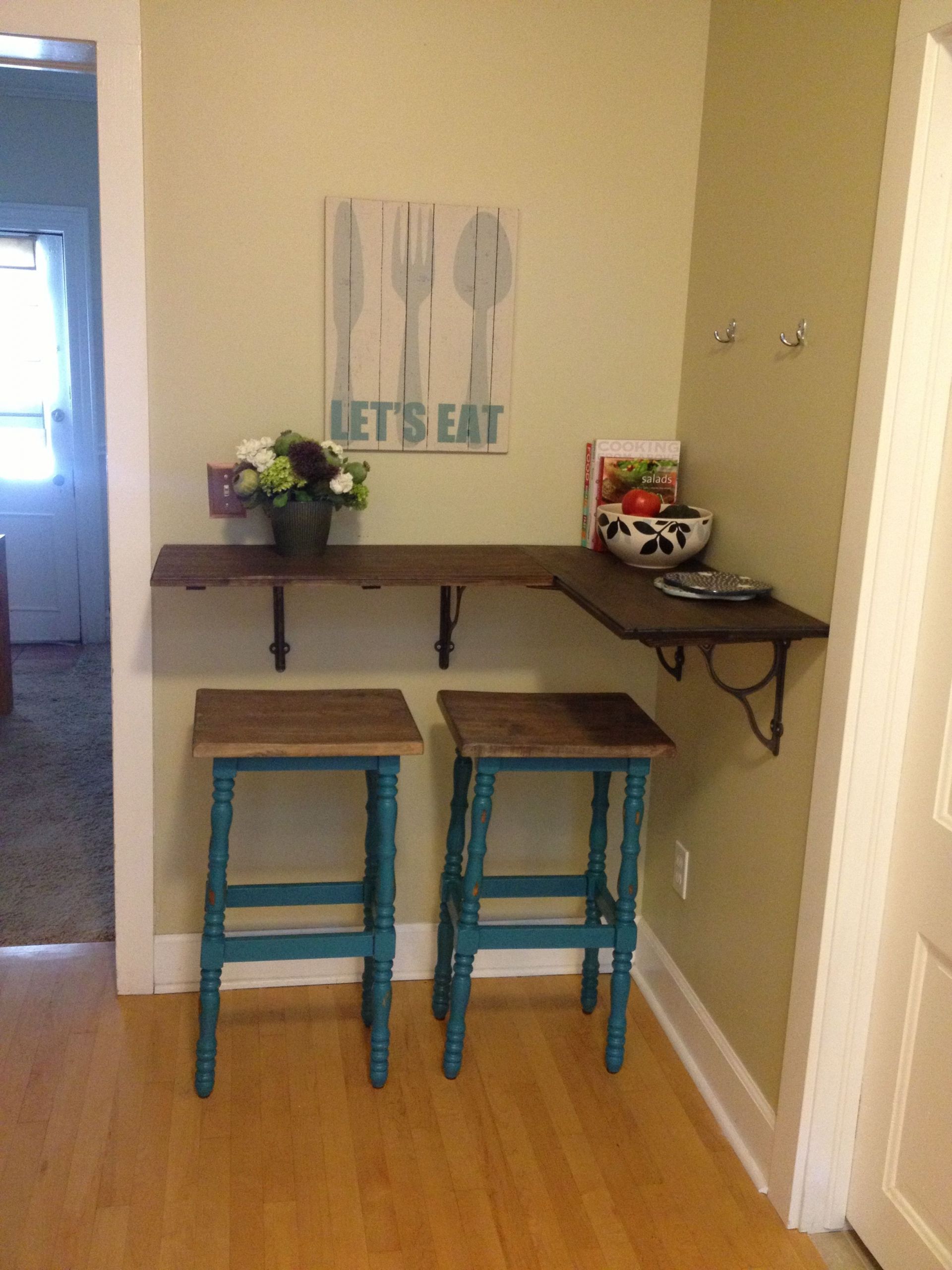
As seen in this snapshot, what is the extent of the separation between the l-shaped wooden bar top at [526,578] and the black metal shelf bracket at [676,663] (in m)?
0.27

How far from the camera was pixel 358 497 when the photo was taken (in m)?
2.36

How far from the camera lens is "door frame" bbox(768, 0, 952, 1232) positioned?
1.65 metres

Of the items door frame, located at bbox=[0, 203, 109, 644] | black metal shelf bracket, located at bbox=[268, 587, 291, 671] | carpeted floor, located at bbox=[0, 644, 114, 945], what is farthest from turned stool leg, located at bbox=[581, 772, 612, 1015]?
door frame, located at bbox=[0, 203, 109, 644]

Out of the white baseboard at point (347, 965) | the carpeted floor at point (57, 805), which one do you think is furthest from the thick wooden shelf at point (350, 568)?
the carpeted floor at point (57, 805)

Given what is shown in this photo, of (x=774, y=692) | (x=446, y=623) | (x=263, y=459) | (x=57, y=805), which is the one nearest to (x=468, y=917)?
(x=446, y=623)

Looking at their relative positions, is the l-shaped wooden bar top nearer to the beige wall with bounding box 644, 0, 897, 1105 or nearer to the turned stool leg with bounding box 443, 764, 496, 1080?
the beige wall with bounding box 644, 0, 897, 1105

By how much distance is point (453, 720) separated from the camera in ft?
7.64

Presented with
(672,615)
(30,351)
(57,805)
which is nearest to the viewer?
(672,615)

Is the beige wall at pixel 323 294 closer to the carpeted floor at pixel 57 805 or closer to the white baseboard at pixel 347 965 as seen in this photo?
the white baseboard at pixel 347 965

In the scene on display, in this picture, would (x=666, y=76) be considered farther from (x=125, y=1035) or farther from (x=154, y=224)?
(x=125, y=1035)

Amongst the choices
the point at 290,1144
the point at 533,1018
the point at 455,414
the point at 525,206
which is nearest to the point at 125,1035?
the point at 290,1144

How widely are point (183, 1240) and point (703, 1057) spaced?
1082 millimetres

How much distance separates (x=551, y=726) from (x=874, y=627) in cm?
73

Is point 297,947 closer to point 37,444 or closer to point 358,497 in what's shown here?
point 358,497
